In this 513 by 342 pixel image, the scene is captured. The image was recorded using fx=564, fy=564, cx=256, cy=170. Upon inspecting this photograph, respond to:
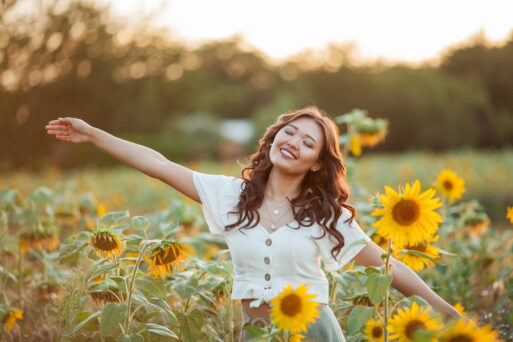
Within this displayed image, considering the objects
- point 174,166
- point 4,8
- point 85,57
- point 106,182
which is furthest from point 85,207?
point 85,57

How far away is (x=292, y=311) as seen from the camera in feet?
4.92

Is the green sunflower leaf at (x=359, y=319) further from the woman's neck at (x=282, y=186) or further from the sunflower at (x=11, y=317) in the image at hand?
the sunflower at (x=11, y=317)

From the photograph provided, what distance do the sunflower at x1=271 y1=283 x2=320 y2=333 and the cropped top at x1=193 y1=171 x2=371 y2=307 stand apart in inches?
14.9

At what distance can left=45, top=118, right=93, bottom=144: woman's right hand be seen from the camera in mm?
2115

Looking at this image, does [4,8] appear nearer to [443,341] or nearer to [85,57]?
[85,57]

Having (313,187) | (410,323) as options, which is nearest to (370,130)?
(313,187)

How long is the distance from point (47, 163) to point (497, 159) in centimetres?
1087

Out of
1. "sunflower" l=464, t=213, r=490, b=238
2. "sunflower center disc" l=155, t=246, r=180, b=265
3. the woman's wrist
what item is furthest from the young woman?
"sunflower" l=464, t=213, r=490, b=238

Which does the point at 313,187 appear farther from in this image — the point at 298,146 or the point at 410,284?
the point at 410,284

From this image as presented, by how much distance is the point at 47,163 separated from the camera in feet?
48.5

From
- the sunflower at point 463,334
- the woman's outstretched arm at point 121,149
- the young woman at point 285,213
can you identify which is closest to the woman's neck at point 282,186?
the young woman at point 285,213

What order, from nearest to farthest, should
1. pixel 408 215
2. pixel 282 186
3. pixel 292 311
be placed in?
pixel 292 311
pixel 408 215
pixel 282 186

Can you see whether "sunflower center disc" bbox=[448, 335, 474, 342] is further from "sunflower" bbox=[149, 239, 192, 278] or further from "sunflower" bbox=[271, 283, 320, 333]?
"sunflower" bbox=[149, 239, 192, 278]

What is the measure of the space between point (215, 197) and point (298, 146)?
14.5 inches
